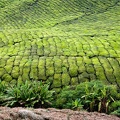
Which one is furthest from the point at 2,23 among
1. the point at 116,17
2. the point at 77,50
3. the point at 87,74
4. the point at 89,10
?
the point at 87,74

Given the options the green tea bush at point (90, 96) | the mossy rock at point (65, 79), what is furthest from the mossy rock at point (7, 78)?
the green tea bush at point (90, 96)

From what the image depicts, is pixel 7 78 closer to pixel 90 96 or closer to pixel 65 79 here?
pixel 65 79

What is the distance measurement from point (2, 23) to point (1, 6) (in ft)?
12.9

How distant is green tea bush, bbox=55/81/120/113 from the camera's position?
7.51m

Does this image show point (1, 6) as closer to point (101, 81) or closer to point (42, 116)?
point (101, 81)

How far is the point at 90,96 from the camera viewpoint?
25.2ft

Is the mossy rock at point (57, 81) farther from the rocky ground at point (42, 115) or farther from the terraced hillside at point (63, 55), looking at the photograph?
the rocky ground at point (42, 115)

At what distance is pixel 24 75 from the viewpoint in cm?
933

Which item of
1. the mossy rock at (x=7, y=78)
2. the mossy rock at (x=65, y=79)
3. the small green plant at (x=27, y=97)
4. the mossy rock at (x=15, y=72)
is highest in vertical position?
the small green plant at (x=27, y=97)

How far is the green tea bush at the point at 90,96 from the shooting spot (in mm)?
7507

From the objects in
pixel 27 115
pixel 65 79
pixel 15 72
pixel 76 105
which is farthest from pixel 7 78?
pixel 27 115

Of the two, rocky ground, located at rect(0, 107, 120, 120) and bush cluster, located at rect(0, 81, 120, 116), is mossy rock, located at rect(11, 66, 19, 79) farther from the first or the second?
rocky ground, located at rect(0, 107, 120, 120)

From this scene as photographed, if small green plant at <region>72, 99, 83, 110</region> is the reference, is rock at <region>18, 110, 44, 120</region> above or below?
above

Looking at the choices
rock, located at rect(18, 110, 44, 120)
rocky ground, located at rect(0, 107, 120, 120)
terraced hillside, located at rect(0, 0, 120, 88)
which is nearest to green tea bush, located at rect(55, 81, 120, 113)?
terraced hillside, located at rect(0, 0, 120, 88)
